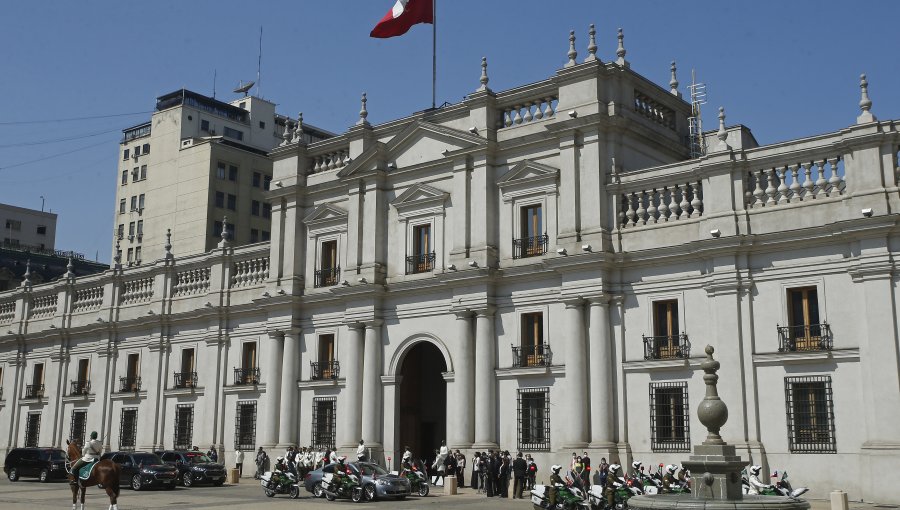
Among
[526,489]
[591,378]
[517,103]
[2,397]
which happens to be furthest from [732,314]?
[2,397]

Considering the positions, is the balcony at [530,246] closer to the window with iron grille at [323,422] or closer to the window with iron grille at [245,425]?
the window with iron grille at [323,422]

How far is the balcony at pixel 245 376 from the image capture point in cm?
4206

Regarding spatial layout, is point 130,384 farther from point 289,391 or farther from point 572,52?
point 572,52

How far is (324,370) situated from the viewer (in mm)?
39375

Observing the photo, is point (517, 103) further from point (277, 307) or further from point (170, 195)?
point (170, 195)

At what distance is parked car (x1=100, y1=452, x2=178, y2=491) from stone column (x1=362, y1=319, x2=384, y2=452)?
24.2ft

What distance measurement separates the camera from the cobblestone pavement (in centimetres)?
2680

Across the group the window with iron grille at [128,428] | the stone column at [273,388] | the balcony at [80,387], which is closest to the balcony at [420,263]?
the stone column at [273,388]

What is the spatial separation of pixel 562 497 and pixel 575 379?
24.7ft

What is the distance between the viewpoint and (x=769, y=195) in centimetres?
2955

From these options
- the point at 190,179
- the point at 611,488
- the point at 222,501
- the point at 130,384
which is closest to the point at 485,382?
the point at 611,488

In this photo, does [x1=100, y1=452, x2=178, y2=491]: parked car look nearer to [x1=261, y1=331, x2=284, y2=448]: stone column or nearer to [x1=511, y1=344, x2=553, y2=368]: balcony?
[x1=261, y1=331, x2=284, y2=448]: stone column

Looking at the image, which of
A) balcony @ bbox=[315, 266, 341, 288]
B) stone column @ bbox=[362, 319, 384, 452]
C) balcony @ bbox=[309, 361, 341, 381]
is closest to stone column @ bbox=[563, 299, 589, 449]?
stone column @ bbox=[362, 319, 384, 452]

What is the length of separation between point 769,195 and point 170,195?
5122 centimetres
